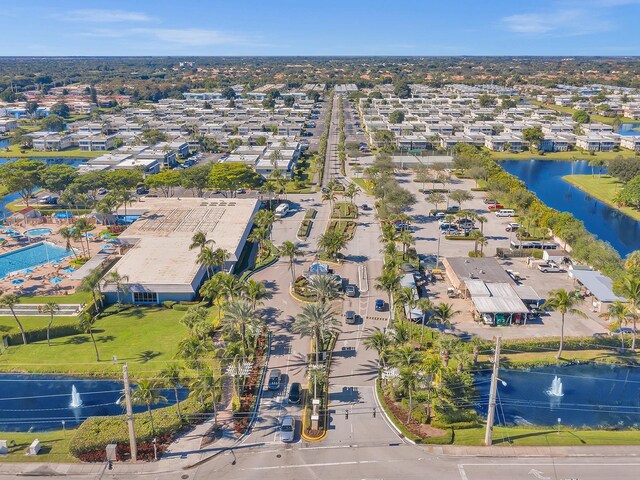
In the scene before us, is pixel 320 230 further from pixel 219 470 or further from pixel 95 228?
pixel 219 470

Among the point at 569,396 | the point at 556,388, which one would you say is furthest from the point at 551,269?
the point at 569,396

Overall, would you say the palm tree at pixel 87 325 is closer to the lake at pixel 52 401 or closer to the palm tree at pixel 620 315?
the lake at pixel 52 401

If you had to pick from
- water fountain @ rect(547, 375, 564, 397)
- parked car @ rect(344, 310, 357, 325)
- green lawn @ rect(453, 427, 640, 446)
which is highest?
parked car @ rect(344, 310, 357, 325)

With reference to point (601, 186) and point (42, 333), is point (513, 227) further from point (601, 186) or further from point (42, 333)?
point (42, 333)

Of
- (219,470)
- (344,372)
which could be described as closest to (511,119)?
(344,372)

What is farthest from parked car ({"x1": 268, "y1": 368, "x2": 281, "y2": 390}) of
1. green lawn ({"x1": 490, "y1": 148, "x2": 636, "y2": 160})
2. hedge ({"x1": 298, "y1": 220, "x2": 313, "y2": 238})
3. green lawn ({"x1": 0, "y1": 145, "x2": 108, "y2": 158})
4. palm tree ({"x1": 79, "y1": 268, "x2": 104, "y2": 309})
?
green lawn ({"x1": 0, "y1": 145, "x2": 108, "y2": 158})

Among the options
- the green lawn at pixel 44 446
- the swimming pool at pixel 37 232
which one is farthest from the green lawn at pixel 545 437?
the swimming pool at pixel 37 232

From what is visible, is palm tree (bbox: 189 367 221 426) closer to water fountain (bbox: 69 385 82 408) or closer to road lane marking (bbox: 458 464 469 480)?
water fountain (bbox: 69 385 82 408)
